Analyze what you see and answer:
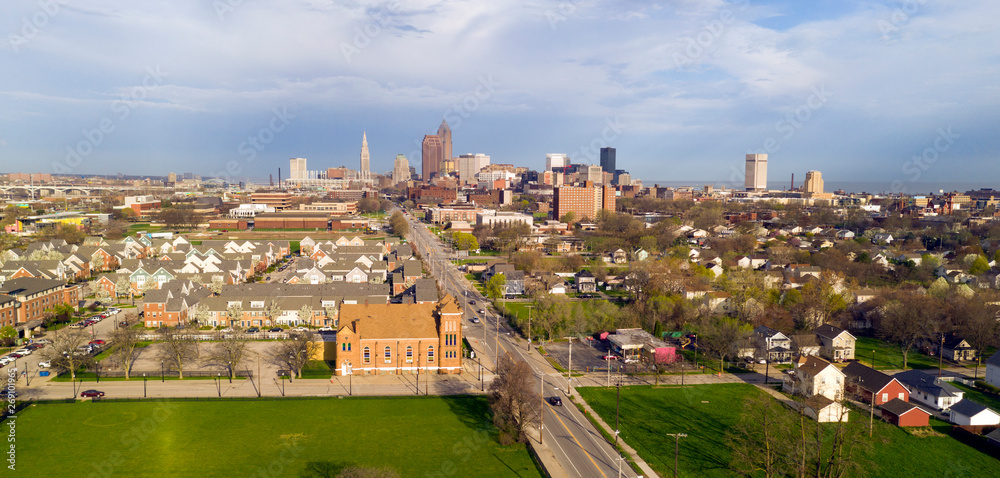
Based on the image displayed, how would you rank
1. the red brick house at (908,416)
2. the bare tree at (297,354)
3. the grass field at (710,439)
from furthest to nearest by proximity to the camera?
1. the bare tree at (297,354)
2. the red brick house at (908,416)
3. the grass field at (710,439)

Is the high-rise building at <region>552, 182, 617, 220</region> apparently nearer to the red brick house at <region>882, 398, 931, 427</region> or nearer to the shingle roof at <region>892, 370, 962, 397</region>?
the shingle roof at <region>892, 370, 962, 397</region>

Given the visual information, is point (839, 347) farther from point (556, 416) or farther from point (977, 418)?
point (556, 416)

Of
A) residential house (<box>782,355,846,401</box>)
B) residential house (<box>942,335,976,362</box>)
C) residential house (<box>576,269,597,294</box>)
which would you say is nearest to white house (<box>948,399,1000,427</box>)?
residential house (<box>782,355,846,401</box>)

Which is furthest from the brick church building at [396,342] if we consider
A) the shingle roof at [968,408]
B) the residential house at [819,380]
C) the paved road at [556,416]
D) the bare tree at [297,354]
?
the shingle roof at [968,408]

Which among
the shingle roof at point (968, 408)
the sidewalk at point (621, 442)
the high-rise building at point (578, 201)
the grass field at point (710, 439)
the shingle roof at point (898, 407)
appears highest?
the high-rise building at point (578, 201)

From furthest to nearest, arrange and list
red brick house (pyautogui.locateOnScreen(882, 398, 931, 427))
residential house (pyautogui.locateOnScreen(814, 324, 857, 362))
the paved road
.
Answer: residential house (pyautogui.locateOnScreen(814, 324, 857, 362))
red brick house (pyautogui.locateOnScreen(882, 398, 931, 427))
the paved road

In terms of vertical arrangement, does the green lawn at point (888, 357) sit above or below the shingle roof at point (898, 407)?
below

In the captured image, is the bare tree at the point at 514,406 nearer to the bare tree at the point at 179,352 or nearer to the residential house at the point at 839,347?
the bare tree at the point at 179,352

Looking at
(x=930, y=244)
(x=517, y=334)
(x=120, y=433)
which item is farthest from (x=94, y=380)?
(x=930, y=244)
